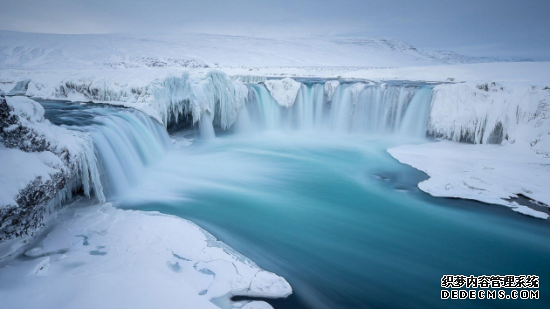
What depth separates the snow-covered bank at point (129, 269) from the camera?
241cm

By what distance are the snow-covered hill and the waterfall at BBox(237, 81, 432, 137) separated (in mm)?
18481

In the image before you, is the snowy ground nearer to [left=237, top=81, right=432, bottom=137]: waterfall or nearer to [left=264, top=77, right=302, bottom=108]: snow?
[left=264, top=77, right=302, bottom=108]: snow

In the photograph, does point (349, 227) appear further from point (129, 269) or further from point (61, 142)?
point (61, 142)

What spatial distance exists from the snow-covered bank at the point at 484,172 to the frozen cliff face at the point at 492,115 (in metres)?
0.47

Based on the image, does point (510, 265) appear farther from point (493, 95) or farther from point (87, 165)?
point (493, 95)

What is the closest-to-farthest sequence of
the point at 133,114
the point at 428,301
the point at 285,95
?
the point at 428,301
the point at 133,114
the point at 285,95

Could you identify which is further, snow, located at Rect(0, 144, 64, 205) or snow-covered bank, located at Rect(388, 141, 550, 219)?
snow-covered bank, located at Rect(388, 141, 550, 219)

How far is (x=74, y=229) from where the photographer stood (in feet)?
11.9

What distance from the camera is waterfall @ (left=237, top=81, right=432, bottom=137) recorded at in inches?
428

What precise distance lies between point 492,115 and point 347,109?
5000 millimetres

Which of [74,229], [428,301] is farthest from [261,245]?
[74,229]

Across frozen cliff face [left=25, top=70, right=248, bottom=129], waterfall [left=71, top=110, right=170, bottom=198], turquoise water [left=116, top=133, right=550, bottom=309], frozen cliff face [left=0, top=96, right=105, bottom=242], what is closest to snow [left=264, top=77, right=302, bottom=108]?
frozen cliff face [left=25, top=70, right=248, bottom=129]

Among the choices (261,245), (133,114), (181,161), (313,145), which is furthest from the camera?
(313,145)

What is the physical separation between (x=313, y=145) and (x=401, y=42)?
4072 inches
